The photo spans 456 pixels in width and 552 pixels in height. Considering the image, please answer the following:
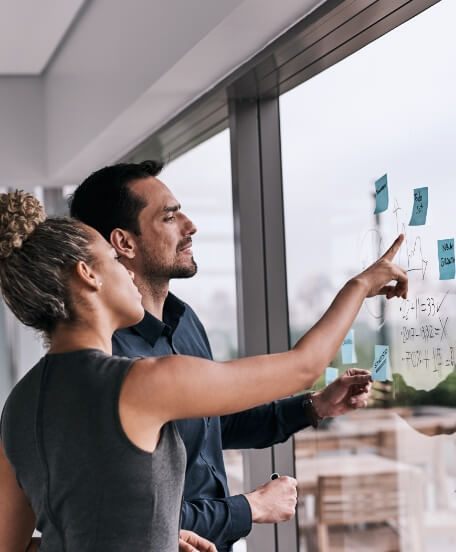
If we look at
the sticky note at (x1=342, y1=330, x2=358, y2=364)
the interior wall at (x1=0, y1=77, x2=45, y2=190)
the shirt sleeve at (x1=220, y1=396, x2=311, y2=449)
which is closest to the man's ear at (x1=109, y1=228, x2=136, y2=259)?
the shirt sleeve at (x1=220, y1=396, x2=311, y2=449)

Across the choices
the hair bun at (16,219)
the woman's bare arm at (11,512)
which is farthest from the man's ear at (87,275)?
the woman's bare arm at (11,512)

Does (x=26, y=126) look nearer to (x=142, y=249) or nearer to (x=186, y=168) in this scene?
(x=186, y=168)

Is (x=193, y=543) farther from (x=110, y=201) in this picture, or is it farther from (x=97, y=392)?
(x=110, y=201)

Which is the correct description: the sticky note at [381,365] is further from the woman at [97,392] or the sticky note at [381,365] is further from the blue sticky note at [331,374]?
the woman at [97,392]

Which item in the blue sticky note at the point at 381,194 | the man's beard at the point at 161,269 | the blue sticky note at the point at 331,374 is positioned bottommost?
the blue sticky note at the point at 331,374

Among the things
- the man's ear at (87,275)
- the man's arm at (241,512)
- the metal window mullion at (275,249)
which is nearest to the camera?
the man's ear at (87,275)

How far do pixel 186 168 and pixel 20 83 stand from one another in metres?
1.60

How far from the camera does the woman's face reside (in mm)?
1347

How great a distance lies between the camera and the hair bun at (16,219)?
1331 millimetres

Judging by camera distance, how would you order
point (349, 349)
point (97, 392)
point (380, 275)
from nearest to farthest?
point (97, 392), point (380, 275), point (349, 349)

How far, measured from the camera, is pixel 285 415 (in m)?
1.84

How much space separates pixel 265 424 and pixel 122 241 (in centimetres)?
52

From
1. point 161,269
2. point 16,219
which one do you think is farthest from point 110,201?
point 16,219

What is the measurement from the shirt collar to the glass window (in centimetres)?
43
